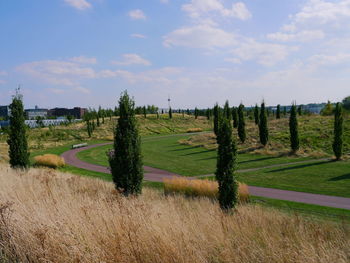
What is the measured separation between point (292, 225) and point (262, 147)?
31276mm

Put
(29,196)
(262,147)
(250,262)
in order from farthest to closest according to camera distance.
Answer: (262,147), (29,196), (250,262)

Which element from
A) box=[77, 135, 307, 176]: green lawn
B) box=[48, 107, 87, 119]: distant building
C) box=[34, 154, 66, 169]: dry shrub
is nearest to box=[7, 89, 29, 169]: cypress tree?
box=[34, 154, 66, 169]: dry shrub

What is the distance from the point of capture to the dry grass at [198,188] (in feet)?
44.1

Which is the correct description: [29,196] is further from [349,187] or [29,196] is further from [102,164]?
[102,164]

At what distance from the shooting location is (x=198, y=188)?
47.2 ft

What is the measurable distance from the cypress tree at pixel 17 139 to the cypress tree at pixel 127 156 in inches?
343

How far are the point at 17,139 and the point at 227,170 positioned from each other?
A: 13883 millimetres

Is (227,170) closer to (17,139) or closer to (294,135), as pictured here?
(17,139)

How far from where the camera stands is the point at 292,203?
13414 mm

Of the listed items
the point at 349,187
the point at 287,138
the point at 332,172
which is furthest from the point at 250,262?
the point at 287,138

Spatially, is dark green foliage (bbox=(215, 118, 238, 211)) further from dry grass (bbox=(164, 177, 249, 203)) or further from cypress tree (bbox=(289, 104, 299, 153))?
cypress tree (bbox=(289, 104, 299, 153))

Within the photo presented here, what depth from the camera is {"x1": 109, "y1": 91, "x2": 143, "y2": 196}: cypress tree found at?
11.0m

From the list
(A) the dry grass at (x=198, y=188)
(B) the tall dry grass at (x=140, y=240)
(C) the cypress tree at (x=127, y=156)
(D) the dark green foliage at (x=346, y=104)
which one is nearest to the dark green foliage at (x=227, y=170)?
(A) the dry grass at (x=198, y=188)

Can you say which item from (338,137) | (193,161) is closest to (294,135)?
(338,137)
